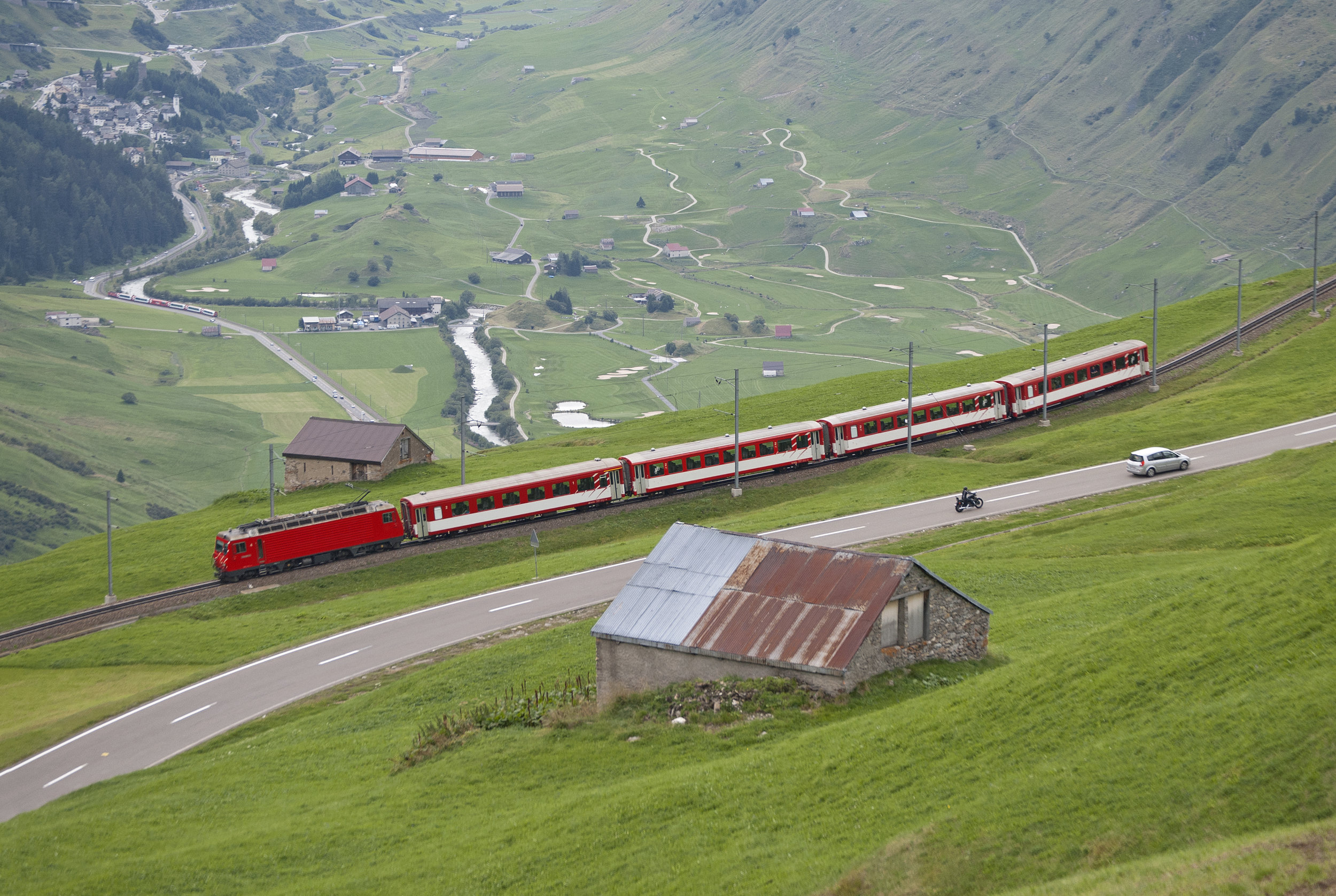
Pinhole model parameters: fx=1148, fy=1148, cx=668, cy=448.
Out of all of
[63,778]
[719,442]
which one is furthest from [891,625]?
[719,442]

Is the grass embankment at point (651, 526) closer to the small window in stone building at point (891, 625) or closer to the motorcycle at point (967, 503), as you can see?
the motorcycle at point (967, 503)

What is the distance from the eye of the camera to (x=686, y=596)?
110 feet

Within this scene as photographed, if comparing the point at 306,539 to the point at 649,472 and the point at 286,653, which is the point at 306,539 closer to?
the point at 286,653

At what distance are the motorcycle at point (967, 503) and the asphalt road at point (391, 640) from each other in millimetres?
459

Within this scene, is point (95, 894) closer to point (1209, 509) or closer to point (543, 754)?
point (543, 754)

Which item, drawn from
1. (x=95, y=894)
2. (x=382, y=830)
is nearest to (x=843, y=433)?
(x=382, y=830)

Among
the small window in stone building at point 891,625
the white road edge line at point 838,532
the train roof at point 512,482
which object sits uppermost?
the train roof at point 512,482

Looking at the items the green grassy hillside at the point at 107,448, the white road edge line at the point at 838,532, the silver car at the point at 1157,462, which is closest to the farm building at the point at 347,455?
the white road edge line at the point at 838,532

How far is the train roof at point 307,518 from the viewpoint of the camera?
60.9 metres

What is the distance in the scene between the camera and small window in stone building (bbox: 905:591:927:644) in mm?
30922

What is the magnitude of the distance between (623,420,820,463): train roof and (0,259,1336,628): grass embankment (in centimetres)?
740

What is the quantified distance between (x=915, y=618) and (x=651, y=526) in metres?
35.0

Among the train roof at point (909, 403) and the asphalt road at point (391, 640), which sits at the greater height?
the train roof at point (909, 403)

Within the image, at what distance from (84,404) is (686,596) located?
18125cm
